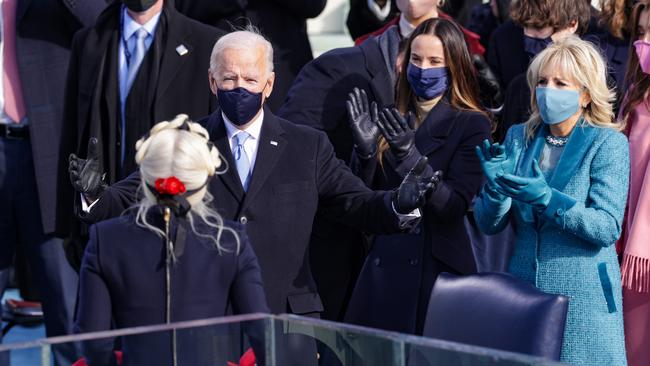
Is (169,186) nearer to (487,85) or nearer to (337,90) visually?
(337,90)

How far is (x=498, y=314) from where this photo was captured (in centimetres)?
330

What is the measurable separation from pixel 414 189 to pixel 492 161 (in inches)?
12.7

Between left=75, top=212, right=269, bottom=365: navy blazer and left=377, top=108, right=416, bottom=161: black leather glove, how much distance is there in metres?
1.01

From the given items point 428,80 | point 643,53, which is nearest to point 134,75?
point 428,80

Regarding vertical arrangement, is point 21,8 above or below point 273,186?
above

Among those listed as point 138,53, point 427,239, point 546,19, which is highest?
point 546,19

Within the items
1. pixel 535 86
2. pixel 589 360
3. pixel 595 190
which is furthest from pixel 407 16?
pixel 589 360

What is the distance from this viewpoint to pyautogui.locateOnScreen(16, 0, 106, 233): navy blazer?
532 centimetres

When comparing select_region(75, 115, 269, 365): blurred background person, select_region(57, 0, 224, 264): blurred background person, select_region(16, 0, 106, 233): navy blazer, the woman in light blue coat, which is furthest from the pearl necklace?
select_region(16, 0, 106, 233): navy blazer

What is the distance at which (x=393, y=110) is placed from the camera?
162 inches

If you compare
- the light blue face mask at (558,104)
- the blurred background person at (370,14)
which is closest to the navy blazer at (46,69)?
the blurred background person at (370,14)

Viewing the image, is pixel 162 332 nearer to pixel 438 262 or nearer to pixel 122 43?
pixel 438 262

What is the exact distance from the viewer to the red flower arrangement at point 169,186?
3061 mm

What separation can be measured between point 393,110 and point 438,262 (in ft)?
1.79
